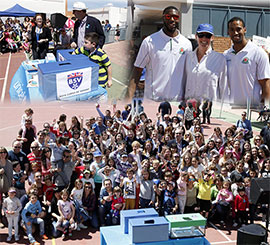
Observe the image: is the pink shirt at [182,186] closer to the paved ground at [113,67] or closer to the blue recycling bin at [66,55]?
the paved ground at [113,67]

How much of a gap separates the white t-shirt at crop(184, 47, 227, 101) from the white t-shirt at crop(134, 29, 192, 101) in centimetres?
5

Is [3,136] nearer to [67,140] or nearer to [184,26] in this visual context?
[67,140]

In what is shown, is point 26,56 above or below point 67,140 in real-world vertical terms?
above

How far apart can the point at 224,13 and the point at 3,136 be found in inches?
272

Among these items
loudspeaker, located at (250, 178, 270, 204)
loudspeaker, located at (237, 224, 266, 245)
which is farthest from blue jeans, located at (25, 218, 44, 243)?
loudspeaker, located at (250, 178, 270, 204)

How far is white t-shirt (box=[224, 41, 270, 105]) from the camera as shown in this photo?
279 cm

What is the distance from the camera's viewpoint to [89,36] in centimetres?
230

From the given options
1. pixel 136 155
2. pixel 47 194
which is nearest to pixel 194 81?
pixel 47 194

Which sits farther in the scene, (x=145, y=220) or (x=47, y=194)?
(x=47, y=194)

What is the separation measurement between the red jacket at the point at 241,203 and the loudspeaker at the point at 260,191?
1.05 meters

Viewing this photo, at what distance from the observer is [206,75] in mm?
2900

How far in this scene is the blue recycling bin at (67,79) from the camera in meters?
2.38

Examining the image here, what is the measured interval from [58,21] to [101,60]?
12.4 inches

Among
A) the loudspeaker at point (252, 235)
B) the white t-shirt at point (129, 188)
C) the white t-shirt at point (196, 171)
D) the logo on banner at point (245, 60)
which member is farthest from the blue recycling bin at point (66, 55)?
the white t-shirt at point (196, 171)
